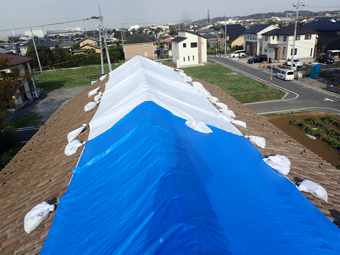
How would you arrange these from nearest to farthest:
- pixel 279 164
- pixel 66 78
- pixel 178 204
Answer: pixel 178 204 → pixel 279 164 → pixel 66 78

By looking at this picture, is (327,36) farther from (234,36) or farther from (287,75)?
(287,75)

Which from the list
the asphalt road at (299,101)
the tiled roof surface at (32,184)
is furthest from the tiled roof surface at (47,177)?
the asphalt road at (299,101)

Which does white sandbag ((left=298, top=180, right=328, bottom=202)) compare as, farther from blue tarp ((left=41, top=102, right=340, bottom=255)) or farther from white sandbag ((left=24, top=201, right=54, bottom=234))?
white sandbag ((left=24, top=201, right=54, bottom=234))

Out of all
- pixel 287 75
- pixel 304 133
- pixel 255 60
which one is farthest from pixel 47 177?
pixel 255 60

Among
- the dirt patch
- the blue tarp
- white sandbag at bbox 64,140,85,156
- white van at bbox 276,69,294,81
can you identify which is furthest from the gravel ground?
white van at bbox 276,69,294,81

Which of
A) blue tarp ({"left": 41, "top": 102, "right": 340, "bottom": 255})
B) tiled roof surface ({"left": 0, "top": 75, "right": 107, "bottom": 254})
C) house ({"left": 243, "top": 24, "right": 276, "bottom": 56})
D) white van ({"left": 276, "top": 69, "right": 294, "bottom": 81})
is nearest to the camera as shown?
blue tarp ({"left": 41, "top": 102, "right": 340, "bottom": 255})

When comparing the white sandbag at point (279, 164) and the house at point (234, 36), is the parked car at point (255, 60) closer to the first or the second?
the house at point (234, 36)

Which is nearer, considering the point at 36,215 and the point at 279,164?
the point at 36,215
